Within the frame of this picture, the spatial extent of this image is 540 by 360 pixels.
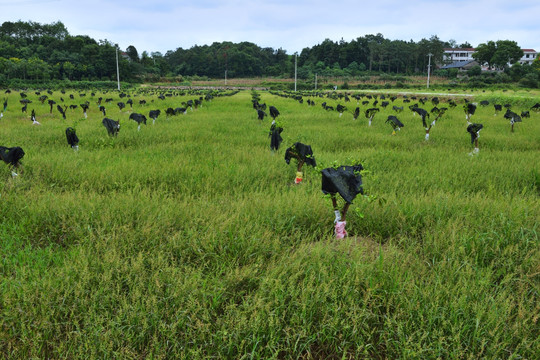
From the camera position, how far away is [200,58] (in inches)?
3971

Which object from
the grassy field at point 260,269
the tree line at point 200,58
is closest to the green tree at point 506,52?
the tree line at point 200,58

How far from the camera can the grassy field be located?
1.95 m

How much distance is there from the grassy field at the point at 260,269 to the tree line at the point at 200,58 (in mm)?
50281

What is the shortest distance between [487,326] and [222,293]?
1.76 m

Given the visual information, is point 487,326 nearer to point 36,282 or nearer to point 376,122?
point 36,282

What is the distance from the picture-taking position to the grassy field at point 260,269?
6.40 ft

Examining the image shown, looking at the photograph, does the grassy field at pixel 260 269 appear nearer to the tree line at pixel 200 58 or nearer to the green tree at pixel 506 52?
the tree line at pixel 200 58

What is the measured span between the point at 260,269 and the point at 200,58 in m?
108

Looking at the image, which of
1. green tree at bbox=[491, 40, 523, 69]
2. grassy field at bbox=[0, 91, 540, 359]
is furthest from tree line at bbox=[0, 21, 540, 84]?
grassy field at bbox=[0, 91, 540, 359]

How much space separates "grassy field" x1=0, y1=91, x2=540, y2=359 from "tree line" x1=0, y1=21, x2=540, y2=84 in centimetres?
5028

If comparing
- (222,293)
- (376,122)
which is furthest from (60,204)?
(376,122)

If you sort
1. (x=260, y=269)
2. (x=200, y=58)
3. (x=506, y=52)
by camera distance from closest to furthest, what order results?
1. (x=260, y=269)
2. (x=506, y=52)
3. (x=200, y=58)

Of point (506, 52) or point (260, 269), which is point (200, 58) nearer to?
point (506, 52)

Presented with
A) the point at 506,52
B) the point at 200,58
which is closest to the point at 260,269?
the point at 506,52
